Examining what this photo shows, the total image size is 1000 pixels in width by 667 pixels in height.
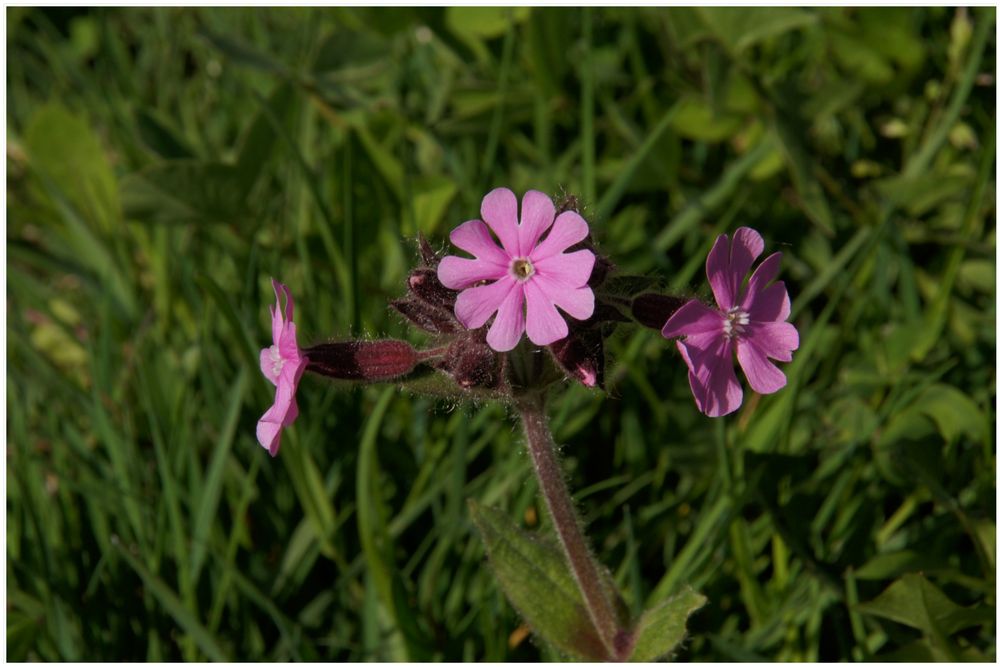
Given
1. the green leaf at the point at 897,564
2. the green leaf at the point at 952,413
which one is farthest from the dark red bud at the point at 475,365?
the green leaf at the point at 952,413

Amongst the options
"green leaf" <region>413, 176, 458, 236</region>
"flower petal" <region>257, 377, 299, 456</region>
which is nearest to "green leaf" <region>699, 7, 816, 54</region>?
"green leaf" <region>413, 176, 458, 236</region>

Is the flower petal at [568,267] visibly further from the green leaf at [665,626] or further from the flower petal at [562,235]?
the green leaf at [665,626]

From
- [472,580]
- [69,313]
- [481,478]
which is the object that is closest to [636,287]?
[481,478]

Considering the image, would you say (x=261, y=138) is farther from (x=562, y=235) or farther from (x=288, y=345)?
(x=562, y=235)

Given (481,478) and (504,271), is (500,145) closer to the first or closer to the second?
(481,478)

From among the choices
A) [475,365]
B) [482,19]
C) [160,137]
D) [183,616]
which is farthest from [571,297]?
[160,137]

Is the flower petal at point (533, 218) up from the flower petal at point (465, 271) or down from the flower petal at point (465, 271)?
up
